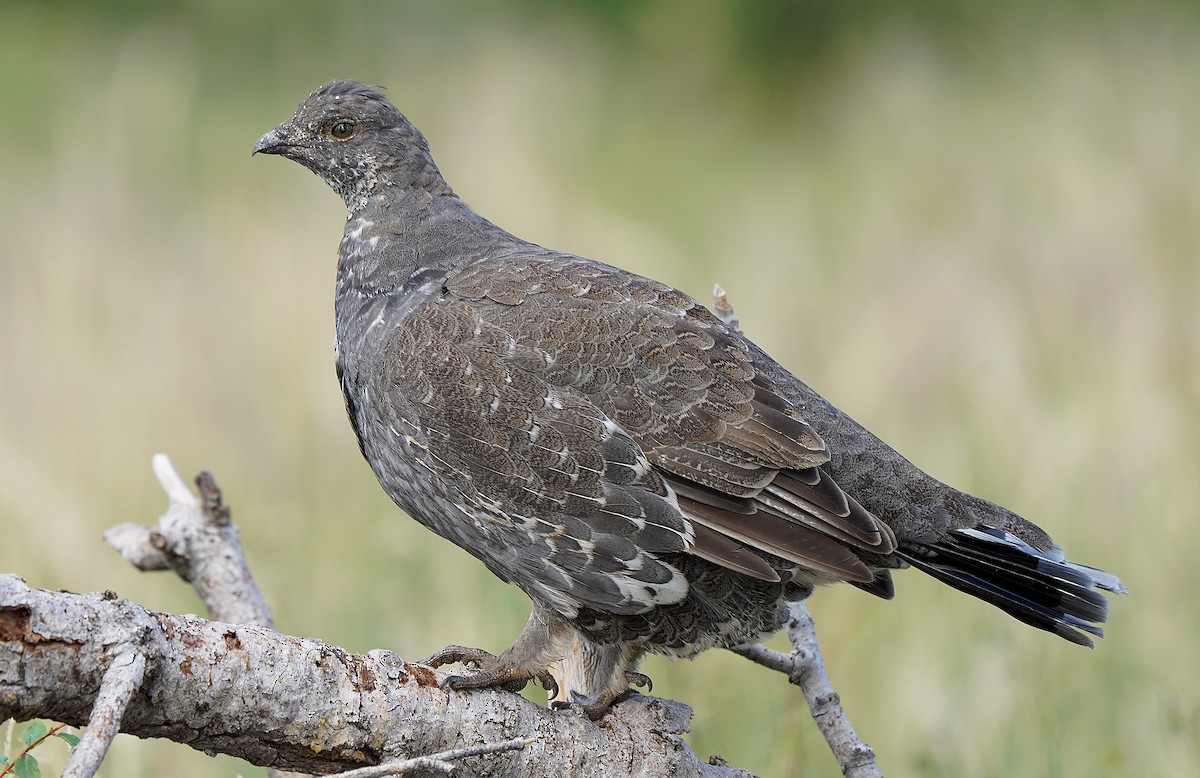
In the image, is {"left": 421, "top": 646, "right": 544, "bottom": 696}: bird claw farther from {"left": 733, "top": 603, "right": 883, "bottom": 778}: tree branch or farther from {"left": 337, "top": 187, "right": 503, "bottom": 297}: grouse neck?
{"left": 337, "top": 187, "right": 503, "bottom": 297}: grouse neck

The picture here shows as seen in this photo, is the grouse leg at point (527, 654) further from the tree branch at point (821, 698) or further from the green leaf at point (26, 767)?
the green leaf at point (26, 767)

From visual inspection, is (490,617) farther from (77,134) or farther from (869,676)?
(77,134)

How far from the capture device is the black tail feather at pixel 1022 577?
3361 mm

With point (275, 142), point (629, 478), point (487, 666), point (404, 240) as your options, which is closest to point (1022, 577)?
point (629, 478)

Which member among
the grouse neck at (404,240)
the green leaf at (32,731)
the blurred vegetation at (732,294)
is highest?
the blurred vegetation at (732,294)

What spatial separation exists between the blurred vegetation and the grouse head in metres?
1.74

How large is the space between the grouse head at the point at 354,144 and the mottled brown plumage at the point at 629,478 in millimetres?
602

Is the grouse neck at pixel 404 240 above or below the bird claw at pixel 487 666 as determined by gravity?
above

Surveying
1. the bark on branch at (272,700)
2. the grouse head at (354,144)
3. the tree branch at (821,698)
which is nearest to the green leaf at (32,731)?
the bark on branch at (272,700)

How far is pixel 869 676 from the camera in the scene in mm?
5352

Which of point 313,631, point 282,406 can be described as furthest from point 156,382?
point 313,631

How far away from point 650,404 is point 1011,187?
7.34 metres

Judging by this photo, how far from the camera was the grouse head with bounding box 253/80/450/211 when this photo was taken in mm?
4031

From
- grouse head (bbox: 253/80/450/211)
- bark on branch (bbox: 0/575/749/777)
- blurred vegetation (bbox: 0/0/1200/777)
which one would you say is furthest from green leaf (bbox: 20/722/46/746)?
grouse head (bbox: 253/80/450/211)
